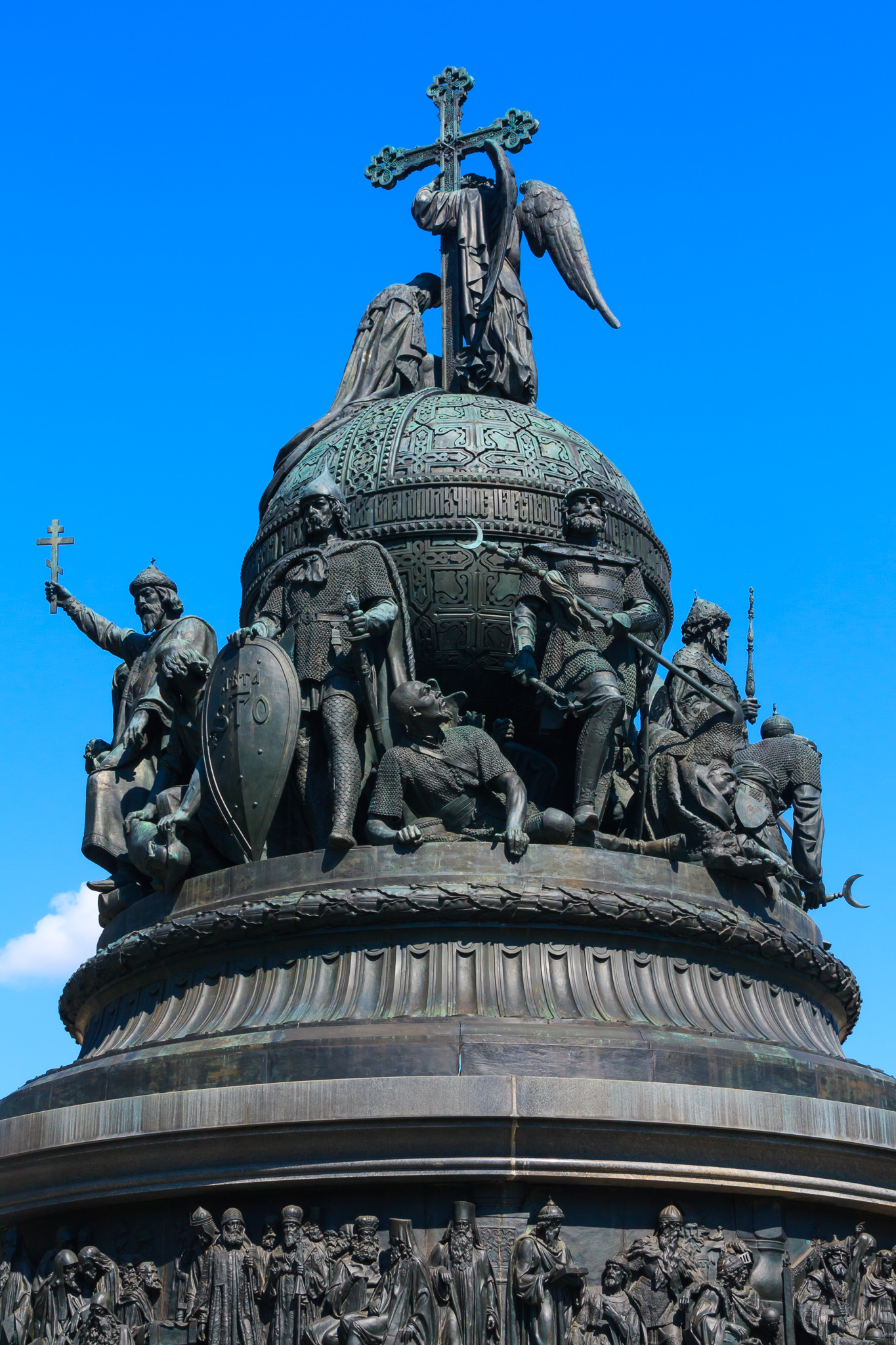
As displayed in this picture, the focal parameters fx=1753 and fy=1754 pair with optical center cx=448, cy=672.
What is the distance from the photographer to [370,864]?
14836 millimetres

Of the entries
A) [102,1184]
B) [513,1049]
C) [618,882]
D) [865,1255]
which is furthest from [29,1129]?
[865,1255]

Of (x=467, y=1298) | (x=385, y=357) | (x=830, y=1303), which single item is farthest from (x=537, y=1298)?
(x=385, y=357)

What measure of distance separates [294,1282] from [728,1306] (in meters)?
3.21

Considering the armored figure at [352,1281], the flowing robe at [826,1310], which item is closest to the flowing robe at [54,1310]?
the armored figure at [352,1281]

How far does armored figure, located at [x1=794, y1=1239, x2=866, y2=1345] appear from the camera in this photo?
521 inches

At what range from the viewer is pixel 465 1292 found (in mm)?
12570

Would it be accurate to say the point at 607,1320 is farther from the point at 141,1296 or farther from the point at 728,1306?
the point at 141,1296

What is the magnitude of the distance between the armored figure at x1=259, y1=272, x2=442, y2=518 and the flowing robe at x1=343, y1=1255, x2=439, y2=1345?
992 cm

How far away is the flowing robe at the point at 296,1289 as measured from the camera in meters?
12.7

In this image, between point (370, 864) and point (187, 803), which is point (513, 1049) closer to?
point (370, 864)

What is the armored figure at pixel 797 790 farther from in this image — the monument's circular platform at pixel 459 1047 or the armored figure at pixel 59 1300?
the armored figure at pixel 59 1300

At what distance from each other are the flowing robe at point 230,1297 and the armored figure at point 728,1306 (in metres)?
3.19

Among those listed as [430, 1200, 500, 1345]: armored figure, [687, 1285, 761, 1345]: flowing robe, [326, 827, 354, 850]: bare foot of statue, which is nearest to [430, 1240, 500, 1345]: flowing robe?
[430, 1200, 500, 1345]: armored figure

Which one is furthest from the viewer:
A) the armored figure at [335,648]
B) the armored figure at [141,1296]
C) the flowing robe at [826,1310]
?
the armored figure at [335,648]
